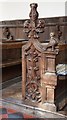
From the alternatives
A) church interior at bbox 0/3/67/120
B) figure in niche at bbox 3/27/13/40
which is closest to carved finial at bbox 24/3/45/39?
church interior at bbox 0/3/67/120

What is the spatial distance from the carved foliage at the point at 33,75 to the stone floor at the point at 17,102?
12 centimetres

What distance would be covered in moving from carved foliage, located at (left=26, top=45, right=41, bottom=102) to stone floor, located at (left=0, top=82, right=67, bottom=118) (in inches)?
4.9

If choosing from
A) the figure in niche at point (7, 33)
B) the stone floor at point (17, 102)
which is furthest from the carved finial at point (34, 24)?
the figure in niche at point (7, 33)

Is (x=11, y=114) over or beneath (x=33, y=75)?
beneath

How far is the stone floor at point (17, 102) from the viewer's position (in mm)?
1972

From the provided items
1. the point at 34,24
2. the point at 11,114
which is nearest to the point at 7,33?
the point at 34,24

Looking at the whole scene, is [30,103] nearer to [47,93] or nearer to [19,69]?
[47,93]

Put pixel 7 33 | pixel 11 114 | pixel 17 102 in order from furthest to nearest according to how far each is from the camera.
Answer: pixel 7 33 < pixel 17 102 < pixel 11 114

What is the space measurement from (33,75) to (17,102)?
0.34 m

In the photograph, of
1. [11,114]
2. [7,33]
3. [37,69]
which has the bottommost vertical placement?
[11,114]

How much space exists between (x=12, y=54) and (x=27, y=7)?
Result: 6.23 feet

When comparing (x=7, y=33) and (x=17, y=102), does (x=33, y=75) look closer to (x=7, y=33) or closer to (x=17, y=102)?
(x=17, y=102)

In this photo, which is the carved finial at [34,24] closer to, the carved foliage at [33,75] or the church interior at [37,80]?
the church interior at [37,80]

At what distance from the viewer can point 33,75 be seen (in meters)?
2.18
